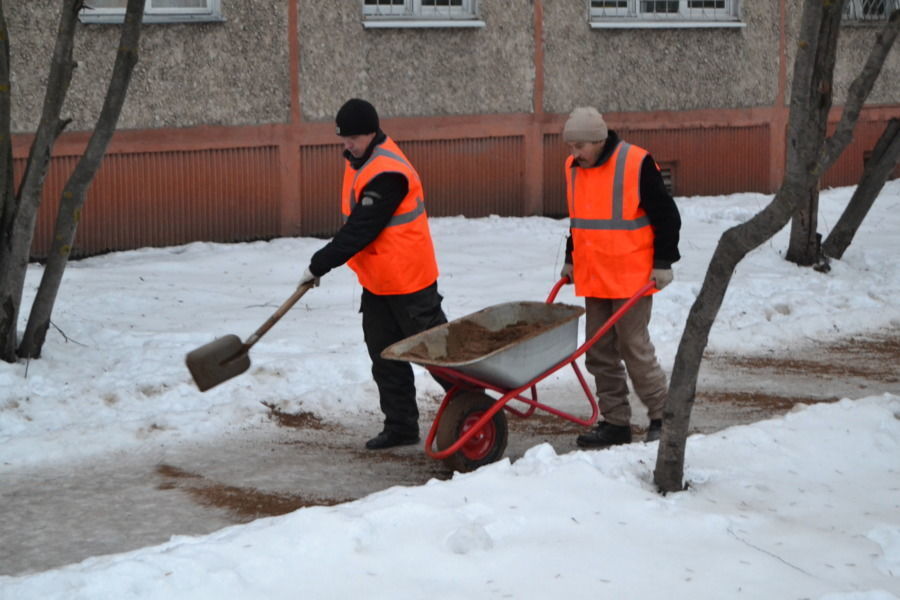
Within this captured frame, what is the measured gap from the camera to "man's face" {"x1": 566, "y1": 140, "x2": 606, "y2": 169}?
624 cm

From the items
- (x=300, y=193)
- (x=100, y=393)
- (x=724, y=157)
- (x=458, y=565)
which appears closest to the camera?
(x=458, y=565)

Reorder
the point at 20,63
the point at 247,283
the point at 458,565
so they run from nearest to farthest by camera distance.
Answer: the point at 458,565
the point at 247,283
the point at 20,63

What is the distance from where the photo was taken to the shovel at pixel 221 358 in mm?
6086

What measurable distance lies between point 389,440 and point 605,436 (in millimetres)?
1103

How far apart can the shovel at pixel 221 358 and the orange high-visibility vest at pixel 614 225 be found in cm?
140

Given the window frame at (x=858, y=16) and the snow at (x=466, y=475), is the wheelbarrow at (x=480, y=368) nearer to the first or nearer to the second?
the snow at (x=466, y=475)

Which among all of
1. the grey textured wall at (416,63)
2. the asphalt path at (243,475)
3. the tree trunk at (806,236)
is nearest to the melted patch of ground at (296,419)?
the asphalt path at (243,475)

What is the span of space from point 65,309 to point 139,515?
156 inches

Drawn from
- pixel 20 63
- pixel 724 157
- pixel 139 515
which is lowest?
pixel 139 515

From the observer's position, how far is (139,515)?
5.49 m

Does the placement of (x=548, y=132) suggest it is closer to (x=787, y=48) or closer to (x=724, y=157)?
(x=724, y=157)

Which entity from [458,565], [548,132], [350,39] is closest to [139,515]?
[458,565]

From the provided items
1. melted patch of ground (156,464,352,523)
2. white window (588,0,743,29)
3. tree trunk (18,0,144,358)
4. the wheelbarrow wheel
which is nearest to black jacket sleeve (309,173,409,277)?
the wheelbarrow wheel

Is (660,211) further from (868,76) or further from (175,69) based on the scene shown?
(175,69)
